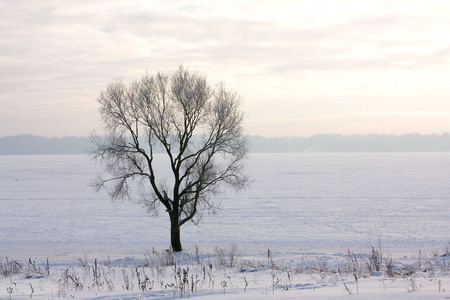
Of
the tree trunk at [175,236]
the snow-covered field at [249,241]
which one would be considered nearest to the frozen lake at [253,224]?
the snow-covered field at [249,241]

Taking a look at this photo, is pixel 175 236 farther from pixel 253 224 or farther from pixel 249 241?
pixel 253 224

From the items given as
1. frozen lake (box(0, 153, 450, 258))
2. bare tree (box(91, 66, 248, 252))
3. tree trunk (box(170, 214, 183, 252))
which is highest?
bare tree (box(91, 66, 248, 252))

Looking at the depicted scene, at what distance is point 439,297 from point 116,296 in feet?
18.1

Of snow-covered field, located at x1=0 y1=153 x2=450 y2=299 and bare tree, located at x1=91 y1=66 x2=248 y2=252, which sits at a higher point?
bare tree, located at x1=91 y1=66 x2=248 y2=252

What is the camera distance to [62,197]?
50625mm

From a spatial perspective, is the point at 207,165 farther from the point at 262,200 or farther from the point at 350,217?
the point at 262,200

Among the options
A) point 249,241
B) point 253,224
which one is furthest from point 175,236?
point 253,224

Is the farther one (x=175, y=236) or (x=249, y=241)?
(x=249, y=241)

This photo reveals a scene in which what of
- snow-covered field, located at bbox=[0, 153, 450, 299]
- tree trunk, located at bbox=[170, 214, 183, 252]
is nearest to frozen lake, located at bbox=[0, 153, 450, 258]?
snow-covered field, located at bbox=[0, 153, 450, 299]

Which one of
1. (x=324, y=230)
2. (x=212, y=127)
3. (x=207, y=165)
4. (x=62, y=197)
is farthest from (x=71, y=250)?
(x=62, y=197)

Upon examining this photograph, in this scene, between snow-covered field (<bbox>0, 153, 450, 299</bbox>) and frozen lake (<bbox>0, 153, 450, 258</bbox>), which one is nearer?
snow-covered field (<bbox>0, 153, 450, 299</bbox>)

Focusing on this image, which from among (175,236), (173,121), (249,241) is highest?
(173,121)

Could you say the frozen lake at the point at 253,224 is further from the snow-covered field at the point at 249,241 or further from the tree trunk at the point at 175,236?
the tree trunk at the point at 175,236

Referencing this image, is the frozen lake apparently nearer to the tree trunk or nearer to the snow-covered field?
the snow-covered field
